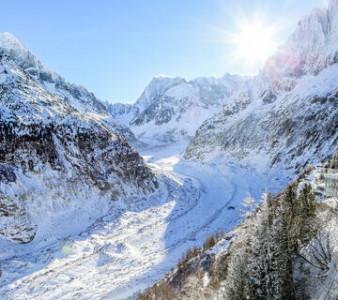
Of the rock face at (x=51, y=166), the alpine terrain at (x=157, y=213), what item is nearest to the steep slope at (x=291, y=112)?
the alpine terrain at (x=157, y=213)

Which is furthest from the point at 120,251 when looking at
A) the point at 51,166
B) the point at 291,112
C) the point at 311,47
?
the point at 311,47

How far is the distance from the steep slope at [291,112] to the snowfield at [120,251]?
20857 mm

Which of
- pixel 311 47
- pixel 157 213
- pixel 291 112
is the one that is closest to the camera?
pixel 157 213

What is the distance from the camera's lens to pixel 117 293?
18141mm

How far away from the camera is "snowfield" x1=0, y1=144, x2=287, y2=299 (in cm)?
1939

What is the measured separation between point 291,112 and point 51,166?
202 feet

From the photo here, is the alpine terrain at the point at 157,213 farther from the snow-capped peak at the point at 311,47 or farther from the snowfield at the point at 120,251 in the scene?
the snow-capped peak at the point at 311,47

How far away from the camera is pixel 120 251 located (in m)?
25.2

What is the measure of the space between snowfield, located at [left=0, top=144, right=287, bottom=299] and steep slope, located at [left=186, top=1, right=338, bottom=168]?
20.9 meters

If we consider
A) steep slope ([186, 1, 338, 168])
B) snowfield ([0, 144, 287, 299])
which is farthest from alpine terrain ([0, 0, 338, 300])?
steep slope ([186, 1, 338, 168])

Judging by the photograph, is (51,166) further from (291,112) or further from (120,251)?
(291,112)

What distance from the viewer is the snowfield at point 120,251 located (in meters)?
19.4

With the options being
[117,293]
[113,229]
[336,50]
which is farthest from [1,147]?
[336,50]

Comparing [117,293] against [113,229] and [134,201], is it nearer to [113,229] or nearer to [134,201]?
[113,229]
